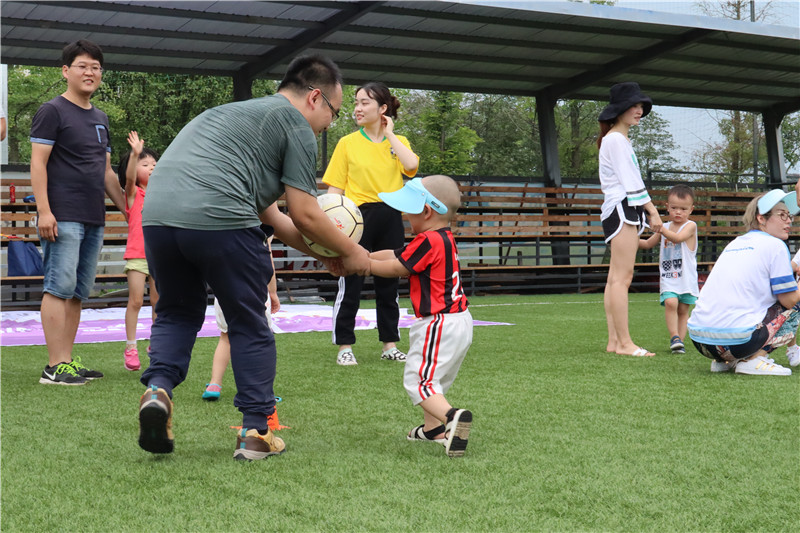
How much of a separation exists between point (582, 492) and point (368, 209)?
3.67 metres

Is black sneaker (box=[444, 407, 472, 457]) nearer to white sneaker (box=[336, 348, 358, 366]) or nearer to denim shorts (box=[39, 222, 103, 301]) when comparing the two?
white sneaker (box=[336, 348, 358, 366])

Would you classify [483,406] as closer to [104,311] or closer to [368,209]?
[368,209]

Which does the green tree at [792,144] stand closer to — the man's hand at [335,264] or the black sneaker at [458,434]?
the man's hand at [335,264]

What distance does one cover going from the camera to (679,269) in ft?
20.5

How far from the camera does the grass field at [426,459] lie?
2.29 metres

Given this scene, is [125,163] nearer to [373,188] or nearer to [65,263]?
[65,263]

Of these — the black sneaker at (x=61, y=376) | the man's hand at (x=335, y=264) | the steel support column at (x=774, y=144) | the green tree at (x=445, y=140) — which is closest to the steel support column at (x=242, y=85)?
the black sneaker at (x=61, y=376)

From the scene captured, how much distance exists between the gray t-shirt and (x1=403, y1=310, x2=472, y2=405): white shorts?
755 mm

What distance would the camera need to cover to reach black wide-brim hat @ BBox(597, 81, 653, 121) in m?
6.10

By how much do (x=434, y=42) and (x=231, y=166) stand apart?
10.9 metres

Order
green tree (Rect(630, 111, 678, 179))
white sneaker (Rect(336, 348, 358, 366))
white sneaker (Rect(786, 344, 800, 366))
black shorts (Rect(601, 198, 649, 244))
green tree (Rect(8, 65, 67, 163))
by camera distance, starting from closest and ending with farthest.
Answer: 1. white sneaker (Rect(786, 344, 800, 366))
2. white sneaker (Rect(336, 348, 358, 366))
3. black shorts (Rect(601, 198, 649, 244))
4. green tree (Rect(630, 111, 678, 179))
5. green tree (Rect(8, 65, 67, 163))

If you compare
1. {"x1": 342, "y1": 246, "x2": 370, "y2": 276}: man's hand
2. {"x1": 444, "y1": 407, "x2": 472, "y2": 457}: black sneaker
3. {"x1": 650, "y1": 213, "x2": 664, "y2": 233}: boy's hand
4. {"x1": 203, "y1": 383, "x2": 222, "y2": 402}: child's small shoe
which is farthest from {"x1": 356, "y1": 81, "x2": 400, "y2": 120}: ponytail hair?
{"x1": 444, "y1": 407, "x2": 472, "y2": 457}: black sneaker

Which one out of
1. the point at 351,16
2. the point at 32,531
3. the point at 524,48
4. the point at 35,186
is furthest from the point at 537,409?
the point at 524,48

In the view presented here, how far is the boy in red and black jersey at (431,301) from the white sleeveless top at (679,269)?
343 cm
